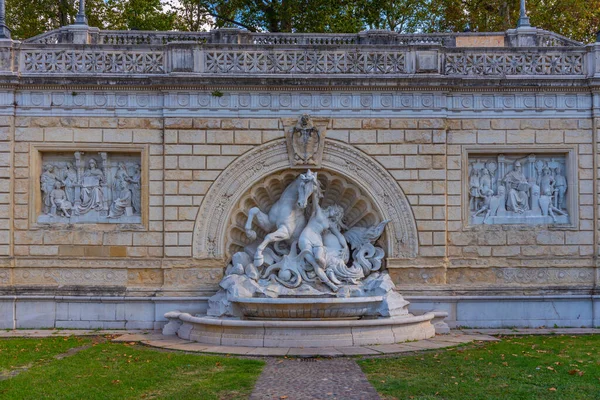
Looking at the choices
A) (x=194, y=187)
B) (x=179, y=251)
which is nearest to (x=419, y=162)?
(x=194, y=187)

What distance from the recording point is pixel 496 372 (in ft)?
33.3

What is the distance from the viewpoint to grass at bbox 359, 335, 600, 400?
29.6ft

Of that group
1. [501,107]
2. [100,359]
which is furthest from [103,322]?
[501,107]

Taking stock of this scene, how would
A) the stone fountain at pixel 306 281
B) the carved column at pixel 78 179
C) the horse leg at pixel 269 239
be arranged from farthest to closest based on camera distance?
the carved column at pixel 78 179 → the horse leg at pixel 269 239 → the stone fountain at pixel 306 281

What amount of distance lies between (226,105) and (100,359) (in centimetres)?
623

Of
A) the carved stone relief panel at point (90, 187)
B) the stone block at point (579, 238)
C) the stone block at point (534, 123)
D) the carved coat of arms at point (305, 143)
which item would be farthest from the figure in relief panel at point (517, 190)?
the carved stone relief panel at point (90, 187)

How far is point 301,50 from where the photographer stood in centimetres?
1488

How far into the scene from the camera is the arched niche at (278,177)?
48.5 feet

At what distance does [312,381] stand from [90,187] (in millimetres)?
7791

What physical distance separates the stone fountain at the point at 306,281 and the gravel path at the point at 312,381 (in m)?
1.34

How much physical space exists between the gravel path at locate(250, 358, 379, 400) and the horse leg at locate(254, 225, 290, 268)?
3263mm

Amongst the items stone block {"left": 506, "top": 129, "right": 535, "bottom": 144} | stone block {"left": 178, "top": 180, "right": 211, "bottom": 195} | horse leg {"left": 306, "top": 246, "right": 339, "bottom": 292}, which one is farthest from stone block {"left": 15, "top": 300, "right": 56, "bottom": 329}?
stone block {"left": 506, "top": 129, "right": 535, "bottom": 144}

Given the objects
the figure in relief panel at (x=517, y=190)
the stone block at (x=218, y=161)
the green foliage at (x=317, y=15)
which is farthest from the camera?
the green foliage at (x=317, y=15)

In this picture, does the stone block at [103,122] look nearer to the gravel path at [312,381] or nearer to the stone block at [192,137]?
the stone block at [192,137]
